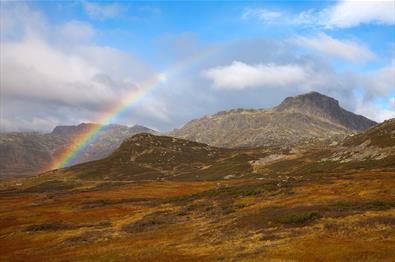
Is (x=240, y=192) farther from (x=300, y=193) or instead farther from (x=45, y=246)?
(x=45, y=246)

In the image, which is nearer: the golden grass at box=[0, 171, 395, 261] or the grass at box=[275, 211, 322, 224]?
the golden grass at box=[0, 171, 395, 261]

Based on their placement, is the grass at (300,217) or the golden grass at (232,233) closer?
the golden grass at (232,233)

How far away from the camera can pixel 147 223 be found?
267 feet

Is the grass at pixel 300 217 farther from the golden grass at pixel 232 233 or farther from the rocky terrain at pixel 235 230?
the golden grass at pixel 232 233

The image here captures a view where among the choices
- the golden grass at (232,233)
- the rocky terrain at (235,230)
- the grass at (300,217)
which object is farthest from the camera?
the grass at (300,217)

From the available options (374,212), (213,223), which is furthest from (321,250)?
(213,223)

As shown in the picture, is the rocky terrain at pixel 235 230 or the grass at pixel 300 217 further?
the grass at pixel 300 217

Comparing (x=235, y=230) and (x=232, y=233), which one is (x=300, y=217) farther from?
(x=232, y=233)

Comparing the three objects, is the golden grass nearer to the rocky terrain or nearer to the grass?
the rocky terrain

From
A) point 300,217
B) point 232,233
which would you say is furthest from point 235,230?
point 300,217

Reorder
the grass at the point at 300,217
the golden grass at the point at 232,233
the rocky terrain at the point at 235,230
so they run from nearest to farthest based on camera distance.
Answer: the golden grass at the point at 232,233, the rocky terrain at the point at 235,230, the grass at the point at 300,217

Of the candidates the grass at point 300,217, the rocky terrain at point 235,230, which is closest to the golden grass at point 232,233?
the rocky terrain at point 235,230

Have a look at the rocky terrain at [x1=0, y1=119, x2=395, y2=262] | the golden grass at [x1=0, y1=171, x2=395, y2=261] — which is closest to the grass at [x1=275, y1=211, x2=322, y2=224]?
the rocky terrain at [x1=0, y1=119, x2=395, y2=262]

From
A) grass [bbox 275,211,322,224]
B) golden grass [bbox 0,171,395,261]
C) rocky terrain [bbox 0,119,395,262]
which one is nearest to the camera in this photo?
golden grass [bbox 0,171,395,261]
